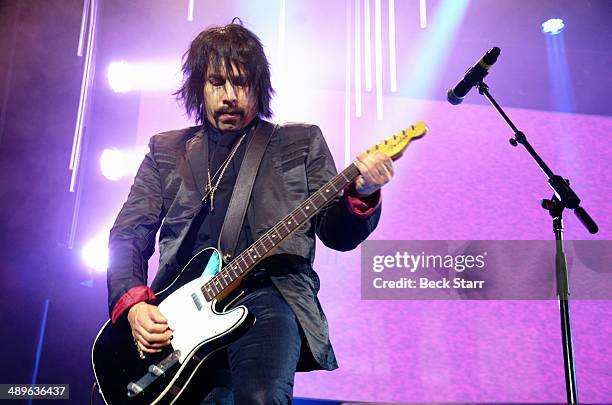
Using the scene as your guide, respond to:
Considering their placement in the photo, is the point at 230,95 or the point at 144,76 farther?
the point at 144,76

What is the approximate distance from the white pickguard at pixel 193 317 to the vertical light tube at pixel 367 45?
2.34m

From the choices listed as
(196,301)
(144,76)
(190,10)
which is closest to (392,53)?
(190,10)

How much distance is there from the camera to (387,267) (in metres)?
3.55

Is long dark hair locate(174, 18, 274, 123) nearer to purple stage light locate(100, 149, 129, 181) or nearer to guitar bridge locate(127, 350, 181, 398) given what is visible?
guitar bridge locate(127, 350, 181, 398)

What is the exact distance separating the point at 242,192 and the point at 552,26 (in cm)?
315

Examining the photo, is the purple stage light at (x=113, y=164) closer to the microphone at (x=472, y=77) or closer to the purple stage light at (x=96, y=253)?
the purple stage light at (x=96, y=253)

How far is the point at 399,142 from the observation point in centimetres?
191

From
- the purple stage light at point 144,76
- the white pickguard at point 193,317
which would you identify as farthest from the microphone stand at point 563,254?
the purple stage light at point 144,76

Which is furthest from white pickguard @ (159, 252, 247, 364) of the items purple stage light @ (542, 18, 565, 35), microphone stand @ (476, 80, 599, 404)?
purple stage light @ (542, 18, 565, 35)

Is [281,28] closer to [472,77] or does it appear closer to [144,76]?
[144,76]

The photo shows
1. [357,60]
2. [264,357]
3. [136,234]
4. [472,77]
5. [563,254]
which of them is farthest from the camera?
[357,60]

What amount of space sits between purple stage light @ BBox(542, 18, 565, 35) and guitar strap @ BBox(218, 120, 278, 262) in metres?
2.81

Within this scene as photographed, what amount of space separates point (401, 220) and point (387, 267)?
1.10ft

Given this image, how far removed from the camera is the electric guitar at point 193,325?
1810mm
